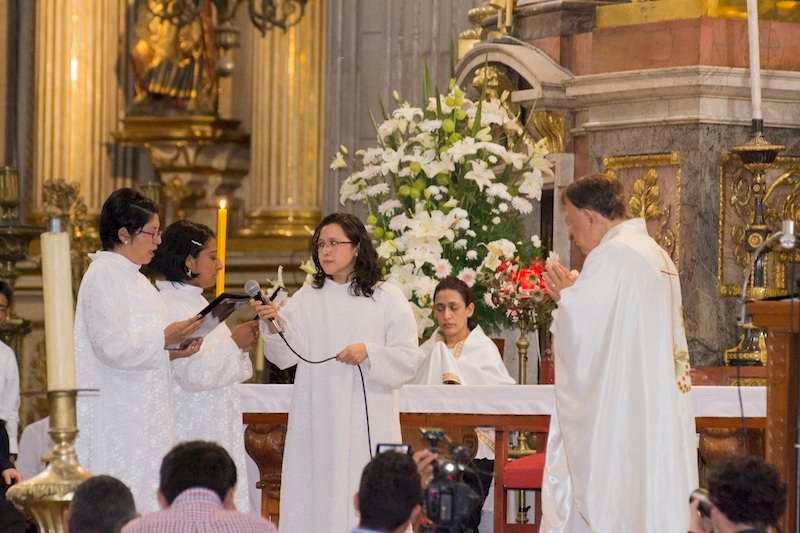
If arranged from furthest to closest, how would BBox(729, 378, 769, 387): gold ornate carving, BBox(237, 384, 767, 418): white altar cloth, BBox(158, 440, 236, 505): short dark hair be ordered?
BBox(729, 378, 769, 387): gold ornate carving
BBox(237, 384, 767, 418): white altar cloth
BBox(158, 440, 236, 505): short dark hair

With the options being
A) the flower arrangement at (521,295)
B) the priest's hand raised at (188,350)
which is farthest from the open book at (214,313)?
the flower arrangement at (521,295)

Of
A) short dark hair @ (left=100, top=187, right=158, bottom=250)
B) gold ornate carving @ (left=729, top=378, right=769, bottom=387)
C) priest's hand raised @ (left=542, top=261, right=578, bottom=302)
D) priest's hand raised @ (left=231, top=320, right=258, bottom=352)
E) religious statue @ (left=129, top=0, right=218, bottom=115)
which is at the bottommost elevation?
gold ornate carving @ (left=729, top=378, right=769, bottom=387)

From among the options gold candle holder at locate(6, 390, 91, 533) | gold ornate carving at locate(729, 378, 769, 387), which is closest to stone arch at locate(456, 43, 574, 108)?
gold ornate carving at locate(729, 378, 769, 387)

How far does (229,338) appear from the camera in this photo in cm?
745

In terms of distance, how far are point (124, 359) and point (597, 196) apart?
69.7 inches

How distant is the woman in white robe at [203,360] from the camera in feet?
23.8

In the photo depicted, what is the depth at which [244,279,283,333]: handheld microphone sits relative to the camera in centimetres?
702

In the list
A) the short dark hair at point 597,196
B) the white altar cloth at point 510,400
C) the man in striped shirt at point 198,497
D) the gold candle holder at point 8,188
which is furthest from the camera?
the gold candle holder at point 8,188

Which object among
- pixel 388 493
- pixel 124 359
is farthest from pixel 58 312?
pixel 124 359

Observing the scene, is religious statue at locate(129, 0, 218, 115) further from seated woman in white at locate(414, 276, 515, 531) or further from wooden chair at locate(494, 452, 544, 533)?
wooden chair at locate(494, 452, 544, 533)

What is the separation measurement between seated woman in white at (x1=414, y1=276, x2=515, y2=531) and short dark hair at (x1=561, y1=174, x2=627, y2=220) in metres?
1.86

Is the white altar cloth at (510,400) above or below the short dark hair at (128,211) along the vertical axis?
below

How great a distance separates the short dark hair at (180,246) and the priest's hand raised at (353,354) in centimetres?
68

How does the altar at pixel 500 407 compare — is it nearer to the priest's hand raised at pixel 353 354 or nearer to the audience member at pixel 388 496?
the priest's hand raised at pixel 353 354
